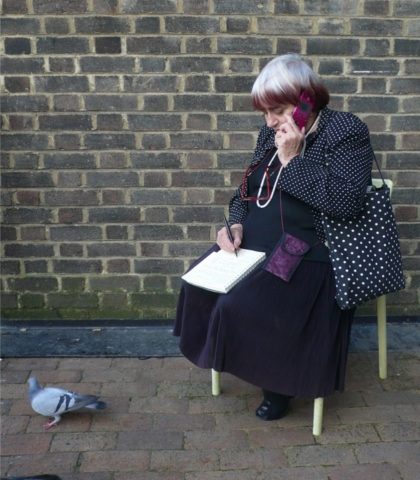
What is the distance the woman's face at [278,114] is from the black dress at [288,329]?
34 cm

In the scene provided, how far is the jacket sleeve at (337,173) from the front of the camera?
8.52 feet

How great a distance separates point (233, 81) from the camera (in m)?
3.66

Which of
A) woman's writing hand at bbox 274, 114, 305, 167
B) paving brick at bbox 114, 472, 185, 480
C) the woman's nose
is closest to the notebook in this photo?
woman's writing hand at bbox 274, 114, 305, 167

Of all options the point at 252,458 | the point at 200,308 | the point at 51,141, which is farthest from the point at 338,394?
the point at 51,141

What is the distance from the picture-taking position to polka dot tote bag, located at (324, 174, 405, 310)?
2.68 meters

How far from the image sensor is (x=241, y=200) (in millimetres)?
3178

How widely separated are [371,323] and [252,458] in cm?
160

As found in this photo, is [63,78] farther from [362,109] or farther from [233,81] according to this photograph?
[362,109]

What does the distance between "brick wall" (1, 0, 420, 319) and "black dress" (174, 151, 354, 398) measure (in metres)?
1.14

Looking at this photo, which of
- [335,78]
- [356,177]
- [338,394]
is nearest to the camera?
[356,177]

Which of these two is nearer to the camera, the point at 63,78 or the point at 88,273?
the point at 63,78

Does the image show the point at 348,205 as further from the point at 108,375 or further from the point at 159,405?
the point at 108,375

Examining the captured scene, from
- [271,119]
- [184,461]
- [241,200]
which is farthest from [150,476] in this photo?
[271,119]

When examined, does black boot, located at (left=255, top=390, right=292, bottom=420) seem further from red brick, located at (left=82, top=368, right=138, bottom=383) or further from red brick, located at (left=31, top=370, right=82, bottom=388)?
red brick, located at (left=31, top=370, right=82, bottom=388)
